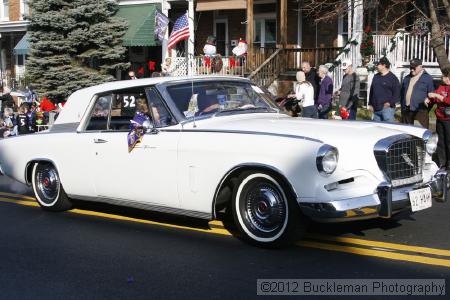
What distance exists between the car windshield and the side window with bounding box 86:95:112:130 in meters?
0.98

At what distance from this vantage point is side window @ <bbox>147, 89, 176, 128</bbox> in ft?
20.1

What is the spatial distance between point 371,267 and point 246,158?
144 cm

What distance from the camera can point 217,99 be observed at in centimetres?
639

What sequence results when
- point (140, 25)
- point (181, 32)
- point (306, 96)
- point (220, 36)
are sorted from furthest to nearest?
1. point (220, 36)
2. point (140, 25)
3. point (181, 32)
4. point (306, 96)

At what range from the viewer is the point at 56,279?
496 centimetres

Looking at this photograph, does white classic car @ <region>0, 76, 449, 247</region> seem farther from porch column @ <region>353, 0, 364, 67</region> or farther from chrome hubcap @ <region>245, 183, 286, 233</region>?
porch column @ <region>353, 0, 364, 67</region>

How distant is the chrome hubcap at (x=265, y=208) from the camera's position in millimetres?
5367

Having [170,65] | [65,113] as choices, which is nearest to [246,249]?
[65,113]

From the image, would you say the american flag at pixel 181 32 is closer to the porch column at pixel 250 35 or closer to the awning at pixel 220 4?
the awning at pixel 220 4

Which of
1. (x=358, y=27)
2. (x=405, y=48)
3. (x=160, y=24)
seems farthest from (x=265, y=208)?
(x=160, y=24)

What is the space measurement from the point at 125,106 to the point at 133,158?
27.8 inches

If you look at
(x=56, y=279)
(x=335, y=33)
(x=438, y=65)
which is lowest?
(x=56, y=279)

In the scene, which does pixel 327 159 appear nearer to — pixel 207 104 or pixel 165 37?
pixel 207 104

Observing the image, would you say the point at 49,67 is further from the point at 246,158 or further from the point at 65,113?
the point at 246,158
